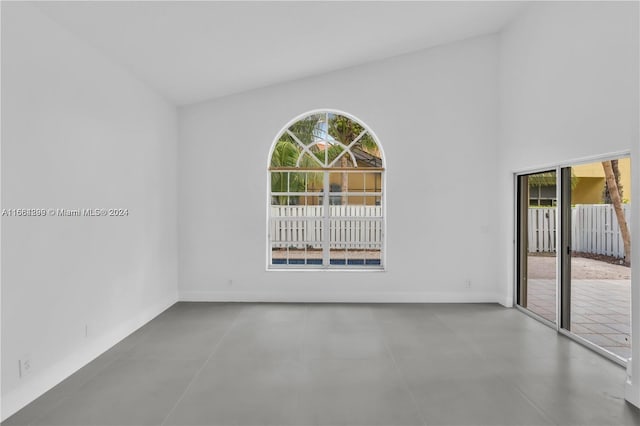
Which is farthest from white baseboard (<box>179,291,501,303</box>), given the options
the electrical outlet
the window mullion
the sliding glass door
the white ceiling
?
the white ceiling

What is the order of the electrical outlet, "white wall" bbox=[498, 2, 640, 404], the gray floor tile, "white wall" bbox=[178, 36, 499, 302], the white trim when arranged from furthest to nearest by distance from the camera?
"white wall" bbox=[178, 36, 499, 302] → the white trim → "white wall" bbox=[498, 2, 640, 404] → the electrical outlet → the gray floor tile

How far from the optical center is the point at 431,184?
5410 millimetres

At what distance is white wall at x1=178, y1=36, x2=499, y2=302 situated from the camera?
5402mm

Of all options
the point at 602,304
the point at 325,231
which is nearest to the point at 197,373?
the point at 325,231

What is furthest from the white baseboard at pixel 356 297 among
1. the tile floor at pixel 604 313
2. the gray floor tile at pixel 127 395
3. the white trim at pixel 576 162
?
the gray floor tile at pixel 127 395

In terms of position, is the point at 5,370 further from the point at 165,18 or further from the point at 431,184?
the point at 431,184

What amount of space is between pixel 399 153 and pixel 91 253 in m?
4.07

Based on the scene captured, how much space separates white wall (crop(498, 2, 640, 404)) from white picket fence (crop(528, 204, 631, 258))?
544 mm

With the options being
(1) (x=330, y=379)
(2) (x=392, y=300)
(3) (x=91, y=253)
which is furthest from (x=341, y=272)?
(3) (x=91, y=253)

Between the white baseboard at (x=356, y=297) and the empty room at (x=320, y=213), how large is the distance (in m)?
0.03

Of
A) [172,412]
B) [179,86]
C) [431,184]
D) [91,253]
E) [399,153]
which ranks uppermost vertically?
[179,86]

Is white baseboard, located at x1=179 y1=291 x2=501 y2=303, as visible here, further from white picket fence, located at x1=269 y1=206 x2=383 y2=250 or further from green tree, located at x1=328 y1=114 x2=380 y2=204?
green tree, located at x1=328 y1=114 x2=380 y2=204

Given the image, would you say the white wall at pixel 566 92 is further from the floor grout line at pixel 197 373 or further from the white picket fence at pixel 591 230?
the floor grout line at pixel 197 373

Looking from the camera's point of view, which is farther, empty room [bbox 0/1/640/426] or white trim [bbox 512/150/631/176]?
white trim [bbox 512/150/631/176]
